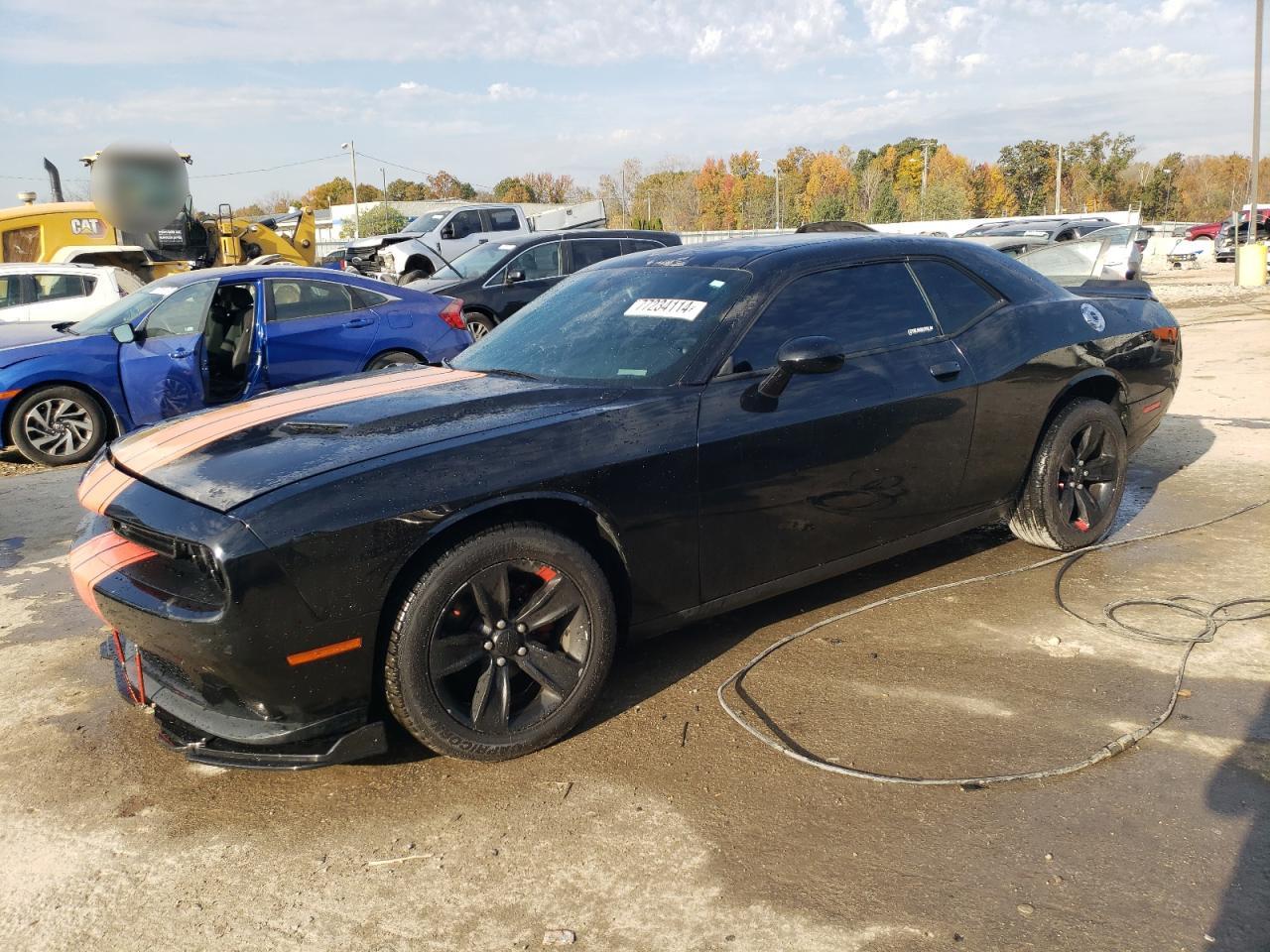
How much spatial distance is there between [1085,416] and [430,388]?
3.06 meters

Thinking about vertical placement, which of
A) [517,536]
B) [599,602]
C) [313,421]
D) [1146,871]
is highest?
[313,421]

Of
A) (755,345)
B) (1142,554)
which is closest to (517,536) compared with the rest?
A: (755,345)

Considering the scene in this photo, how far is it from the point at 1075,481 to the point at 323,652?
3.62 m

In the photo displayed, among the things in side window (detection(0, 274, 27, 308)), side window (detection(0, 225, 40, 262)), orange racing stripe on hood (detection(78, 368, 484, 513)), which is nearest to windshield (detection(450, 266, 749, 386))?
orange racing stripe on hood (detection(78, 368, 484, 513))

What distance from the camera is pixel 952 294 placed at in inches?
173

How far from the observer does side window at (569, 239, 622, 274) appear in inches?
536

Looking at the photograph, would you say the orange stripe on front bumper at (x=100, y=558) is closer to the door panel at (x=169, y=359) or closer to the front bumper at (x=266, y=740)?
the front bumper at (x=266, y=740)

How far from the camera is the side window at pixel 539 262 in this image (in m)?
13.2

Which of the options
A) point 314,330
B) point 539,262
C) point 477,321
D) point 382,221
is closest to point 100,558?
point 314,330

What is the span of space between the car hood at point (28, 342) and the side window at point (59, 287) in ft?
8.34

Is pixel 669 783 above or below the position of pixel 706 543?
below

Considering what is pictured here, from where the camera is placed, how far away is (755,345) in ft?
12.1

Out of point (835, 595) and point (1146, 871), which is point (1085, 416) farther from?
point (1146, 871)

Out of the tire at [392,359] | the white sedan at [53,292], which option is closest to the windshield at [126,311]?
the tire at [392,359]
